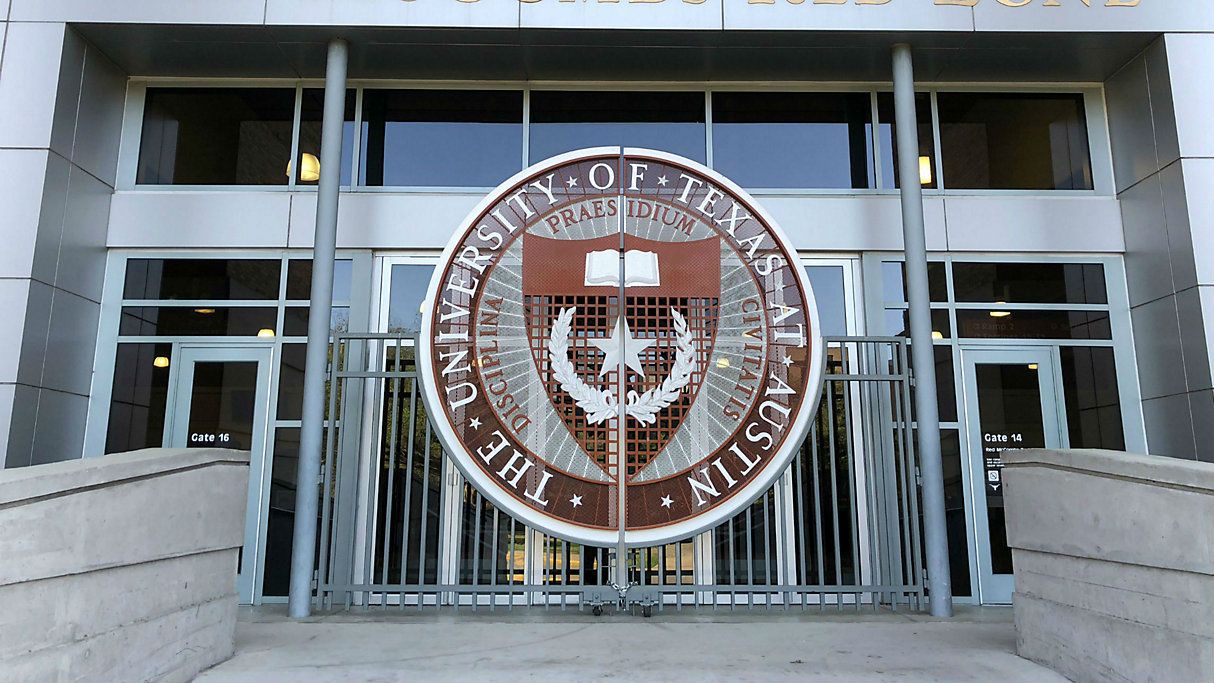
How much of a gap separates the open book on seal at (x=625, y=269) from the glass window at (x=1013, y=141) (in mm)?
2859

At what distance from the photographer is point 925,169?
7047mm

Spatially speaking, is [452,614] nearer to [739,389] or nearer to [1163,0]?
[739,389]

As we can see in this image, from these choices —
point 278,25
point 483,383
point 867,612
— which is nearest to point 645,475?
point 483,383

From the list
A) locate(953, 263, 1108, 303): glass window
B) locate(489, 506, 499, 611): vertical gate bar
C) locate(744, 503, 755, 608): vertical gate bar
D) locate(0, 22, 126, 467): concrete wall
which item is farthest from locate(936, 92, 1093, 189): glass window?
locate(0, 22, 126, 467): concrete wall

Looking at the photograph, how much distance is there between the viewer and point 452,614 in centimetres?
583

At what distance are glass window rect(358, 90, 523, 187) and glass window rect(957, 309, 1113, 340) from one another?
4.00 m

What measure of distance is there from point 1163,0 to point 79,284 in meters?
8.80

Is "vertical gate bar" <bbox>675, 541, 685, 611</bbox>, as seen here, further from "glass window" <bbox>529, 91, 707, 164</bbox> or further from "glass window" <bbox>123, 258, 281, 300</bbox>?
"glass window" <bbox>123, 258, 281, 300</bbox>

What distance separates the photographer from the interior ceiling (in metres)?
6.48

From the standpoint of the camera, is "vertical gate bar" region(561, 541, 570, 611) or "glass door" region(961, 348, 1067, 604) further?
"glass door" region(961, 348, 1067, 604)

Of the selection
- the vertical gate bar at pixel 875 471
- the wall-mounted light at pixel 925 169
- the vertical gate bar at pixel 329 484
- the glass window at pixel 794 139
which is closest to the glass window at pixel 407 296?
the vertical gate bar at pixel 329 484

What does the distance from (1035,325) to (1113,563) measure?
3586mm

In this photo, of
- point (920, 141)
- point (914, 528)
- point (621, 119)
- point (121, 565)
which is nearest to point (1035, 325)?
point (920, 141)

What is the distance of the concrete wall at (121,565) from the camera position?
285 cm
